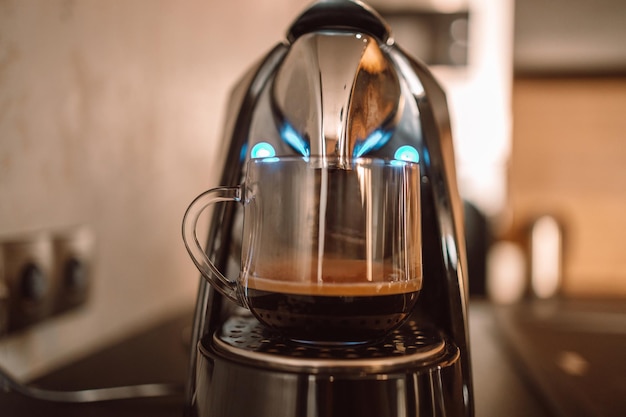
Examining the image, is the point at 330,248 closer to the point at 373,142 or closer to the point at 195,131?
the point at 373,142

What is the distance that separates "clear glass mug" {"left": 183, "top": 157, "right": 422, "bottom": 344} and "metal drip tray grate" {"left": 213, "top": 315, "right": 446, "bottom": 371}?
0.03 feet

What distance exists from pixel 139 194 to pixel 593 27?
5.06ft

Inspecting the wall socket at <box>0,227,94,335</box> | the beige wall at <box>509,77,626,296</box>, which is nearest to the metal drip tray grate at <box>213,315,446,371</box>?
the wall socket at <box>0,227,94,335</box>

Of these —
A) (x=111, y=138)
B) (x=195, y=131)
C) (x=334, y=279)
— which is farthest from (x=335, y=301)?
(x=195, y=131)

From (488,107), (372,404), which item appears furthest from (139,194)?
(488,107)

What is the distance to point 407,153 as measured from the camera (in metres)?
0.50

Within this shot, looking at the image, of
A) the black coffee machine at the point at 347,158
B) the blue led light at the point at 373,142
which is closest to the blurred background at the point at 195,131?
the black coffee machine at the point at 347,158

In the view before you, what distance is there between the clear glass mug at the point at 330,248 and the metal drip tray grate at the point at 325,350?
10 millimetres

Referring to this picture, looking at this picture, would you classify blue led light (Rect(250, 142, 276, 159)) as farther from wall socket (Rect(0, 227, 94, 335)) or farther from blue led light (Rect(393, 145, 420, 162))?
wall socket (Rect(0, 227, 94, 335))

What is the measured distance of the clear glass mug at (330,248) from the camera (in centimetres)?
38

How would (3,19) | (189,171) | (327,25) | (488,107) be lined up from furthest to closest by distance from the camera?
(488,107) < (189,171) < (3,19) < (327,25)

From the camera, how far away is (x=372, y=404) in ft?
1.18

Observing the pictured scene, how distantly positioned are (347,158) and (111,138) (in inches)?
18.5

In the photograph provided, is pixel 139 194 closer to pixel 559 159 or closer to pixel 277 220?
pixel 277 220
